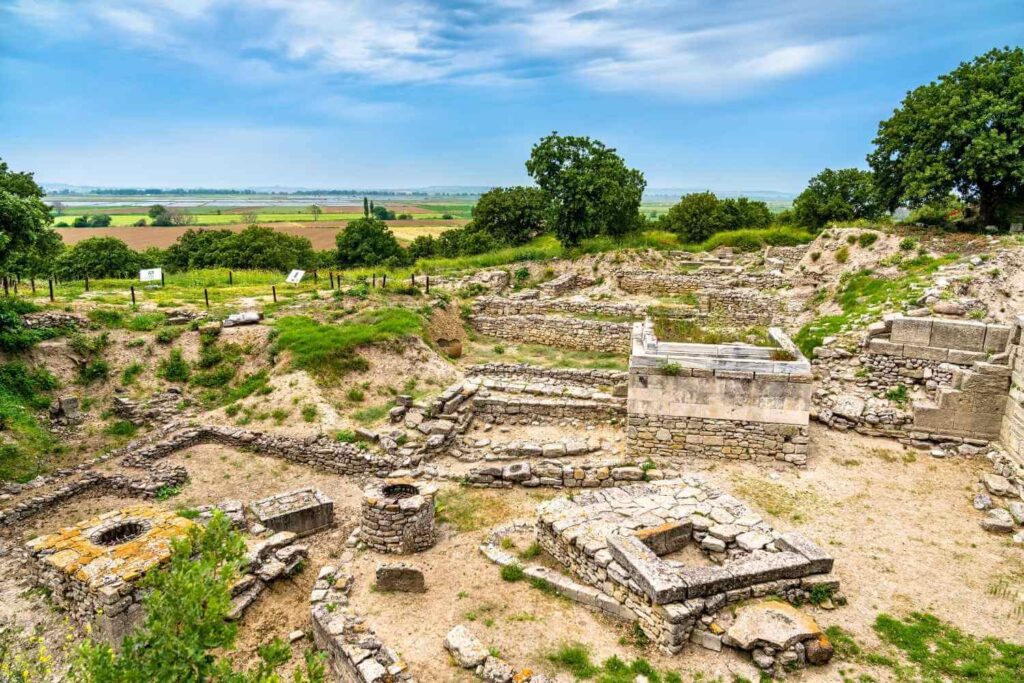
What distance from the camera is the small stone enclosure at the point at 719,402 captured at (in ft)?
38.7

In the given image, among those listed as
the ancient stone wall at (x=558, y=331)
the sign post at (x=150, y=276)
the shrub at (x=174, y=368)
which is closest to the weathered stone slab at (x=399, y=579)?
the shrub at (x=174, y=368)

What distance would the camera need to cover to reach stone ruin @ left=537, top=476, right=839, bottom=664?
7.36 m

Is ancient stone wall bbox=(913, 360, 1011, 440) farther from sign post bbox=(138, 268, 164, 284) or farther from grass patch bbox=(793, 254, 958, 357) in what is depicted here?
sign post bbox=(138, 268, 164, 284)

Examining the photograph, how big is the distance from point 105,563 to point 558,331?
16.4 meters

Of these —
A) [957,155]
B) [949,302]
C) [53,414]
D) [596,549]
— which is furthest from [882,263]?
[53,414]

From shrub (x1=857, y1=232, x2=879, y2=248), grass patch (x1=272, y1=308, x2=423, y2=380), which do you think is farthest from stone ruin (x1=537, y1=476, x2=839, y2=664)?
shrub (x1=857, y1=232, x2=879, y2=248)

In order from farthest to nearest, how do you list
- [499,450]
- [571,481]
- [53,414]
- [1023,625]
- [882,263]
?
[882,263] < [53,414] < [499,450] < [571,481] < [1023,625]

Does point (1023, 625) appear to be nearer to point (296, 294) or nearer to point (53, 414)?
point (53, 414)

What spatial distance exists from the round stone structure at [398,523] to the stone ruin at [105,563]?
112 inches

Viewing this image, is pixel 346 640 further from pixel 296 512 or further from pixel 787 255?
pixel 787 255

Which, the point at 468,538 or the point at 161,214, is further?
the point at 161,214

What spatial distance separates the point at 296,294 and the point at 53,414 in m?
9.30

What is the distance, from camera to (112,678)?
4.57 metres

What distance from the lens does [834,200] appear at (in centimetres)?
3578
